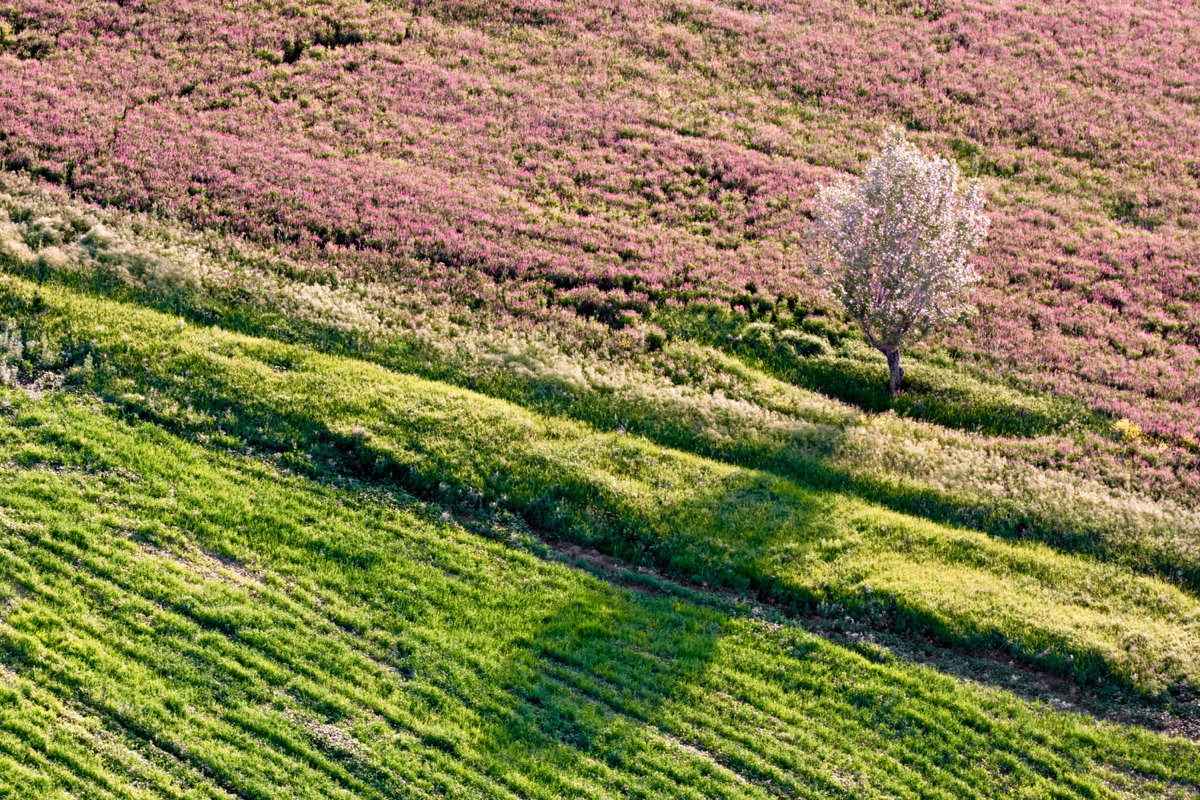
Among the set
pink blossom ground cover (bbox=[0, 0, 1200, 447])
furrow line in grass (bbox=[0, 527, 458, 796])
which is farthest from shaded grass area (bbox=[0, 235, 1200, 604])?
furrow line in grass (bbox=[0, 527, 458, 796])

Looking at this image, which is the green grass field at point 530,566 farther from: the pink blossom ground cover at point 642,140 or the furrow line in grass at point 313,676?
the pink blossom ground cover at point 642,140

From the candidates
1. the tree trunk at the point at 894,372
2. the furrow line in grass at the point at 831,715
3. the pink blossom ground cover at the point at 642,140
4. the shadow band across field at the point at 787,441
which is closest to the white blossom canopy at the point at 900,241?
the tree trunk at the point at 894,372

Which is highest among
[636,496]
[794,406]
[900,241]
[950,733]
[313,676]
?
[900,241]

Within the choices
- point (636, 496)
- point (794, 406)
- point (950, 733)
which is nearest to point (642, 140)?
point (794, 406)

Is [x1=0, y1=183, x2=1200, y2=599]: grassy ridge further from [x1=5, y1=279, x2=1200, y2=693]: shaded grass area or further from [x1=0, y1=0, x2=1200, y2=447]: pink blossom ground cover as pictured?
[x1=0, y1=0, x2=1200, y2=447]: pink blossom ground cover

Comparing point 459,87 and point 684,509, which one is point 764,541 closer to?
point 684,509

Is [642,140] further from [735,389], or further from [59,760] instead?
[59,760]
